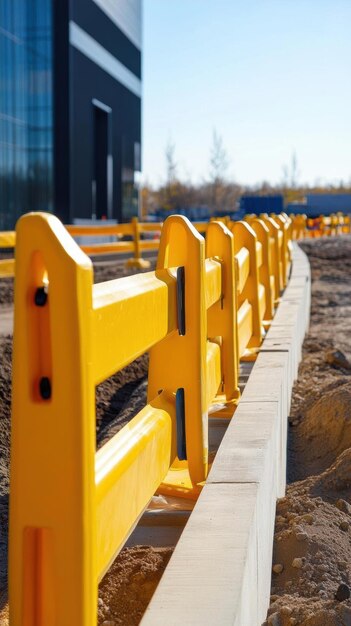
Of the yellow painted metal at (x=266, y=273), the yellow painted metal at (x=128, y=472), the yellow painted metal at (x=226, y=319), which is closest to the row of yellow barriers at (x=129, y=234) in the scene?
the yellow painted metal at (x=226, y=319)

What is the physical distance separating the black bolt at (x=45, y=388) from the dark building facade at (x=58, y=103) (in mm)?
35701

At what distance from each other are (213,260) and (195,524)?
2.32m

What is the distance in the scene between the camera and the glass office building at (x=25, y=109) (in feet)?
122

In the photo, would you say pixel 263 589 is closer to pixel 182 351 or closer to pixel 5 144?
pixel 182 351

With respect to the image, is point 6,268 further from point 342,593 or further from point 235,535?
point 235,535

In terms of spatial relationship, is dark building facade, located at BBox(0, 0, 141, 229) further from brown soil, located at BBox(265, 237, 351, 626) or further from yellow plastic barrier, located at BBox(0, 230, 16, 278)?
brown soil, located at BBox(265, 237, 351, 626)

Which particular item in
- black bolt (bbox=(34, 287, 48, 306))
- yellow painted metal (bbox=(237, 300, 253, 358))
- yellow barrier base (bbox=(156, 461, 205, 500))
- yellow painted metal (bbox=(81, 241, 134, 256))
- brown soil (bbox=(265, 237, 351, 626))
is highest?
black bolt (bbox=(34, 287, 48, 306))

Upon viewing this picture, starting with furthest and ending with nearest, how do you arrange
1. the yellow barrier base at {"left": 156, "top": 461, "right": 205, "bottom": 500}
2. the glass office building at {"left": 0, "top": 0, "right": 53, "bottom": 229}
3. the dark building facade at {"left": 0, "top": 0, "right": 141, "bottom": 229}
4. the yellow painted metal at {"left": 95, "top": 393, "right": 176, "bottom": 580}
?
the dark building facade at {"left": 0, "top": 0, "right": 141, "bottom": 229}
the glass office building at {"left": 0, "top": 0, "right": 53, "bottom": 229}
the yellow barrier base at {"left": 156, "top": 461, "right": 205, "bottom": 500}
the yellow painted metal at {"left": 95, "top": 393, "right": 176, "bottom": 580}

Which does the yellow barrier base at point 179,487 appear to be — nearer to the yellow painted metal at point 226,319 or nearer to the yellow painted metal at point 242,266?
the yellow painted metal at point 226,319

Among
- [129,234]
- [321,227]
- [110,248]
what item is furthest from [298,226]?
A: [110,248]

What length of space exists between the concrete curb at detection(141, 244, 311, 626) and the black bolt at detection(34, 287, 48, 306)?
2.54ft

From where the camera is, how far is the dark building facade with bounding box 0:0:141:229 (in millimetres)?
37875

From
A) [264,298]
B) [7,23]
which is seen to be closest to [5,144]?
[7,23]

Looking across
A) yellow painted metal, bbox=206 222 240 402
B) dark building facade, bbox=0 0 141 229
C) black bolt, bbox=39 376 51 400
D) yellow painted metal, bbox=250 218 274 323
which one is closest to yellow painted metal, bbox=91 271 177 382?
black bolt, bbox=39 376 51 400
